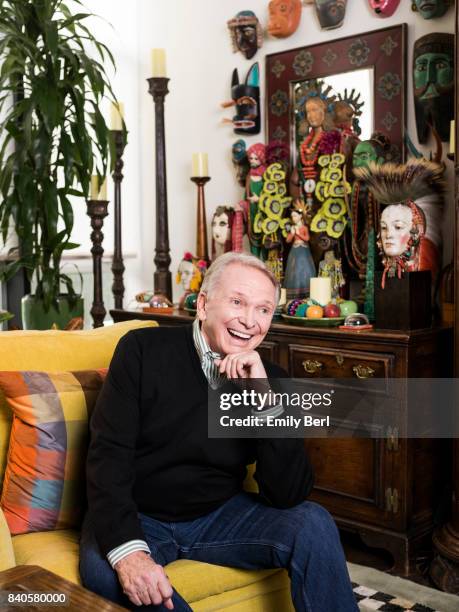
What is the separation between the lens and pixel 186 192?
4.00 metres

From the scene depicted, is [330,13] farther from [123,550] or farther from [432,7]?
[123,550]

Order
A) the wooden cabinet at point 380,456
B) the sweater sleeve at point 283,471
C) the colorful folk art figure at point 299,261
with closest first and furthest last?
the sweater sleeve at point 283,471
the wooden cabinet at point 380,456
the colorful folk art figure at point 299,261

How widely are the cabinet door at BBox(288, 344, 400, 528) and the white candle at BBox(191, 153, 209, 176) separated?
44.5 inches

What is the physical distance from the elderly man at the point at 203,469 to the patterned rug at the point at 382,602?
0.81m

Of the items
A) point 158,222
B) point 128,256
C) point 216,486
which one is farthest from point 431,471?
point 128,256

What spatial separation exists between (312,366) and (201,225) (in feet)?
3.68

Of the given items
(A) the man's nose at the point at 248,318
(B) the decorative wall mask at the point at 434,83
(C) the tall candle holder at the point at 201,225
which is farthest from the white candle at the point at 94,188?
(A) the man's nose at the point at 248,318

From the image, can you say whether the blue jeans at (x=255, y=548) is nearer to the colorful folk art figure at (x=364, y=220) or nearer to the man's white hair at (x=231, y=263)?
the man's white hair at (x=231, y=263)

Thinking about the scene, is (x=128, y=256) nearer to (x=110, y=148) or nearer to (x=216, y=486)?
(x=110, y=148)

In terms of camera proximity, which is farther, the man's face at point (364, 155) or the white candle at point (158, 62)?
the white candle at point (158, 62)

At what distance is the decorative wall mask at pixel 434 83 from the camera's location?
2895 millimetres

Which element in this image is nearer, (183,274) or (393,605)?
(393,605)

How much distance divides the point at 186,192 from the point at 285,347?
1.37 metres

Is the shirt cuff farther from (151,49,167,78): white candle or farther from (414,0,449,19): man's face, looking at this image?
(151,49,167,78): white candle
